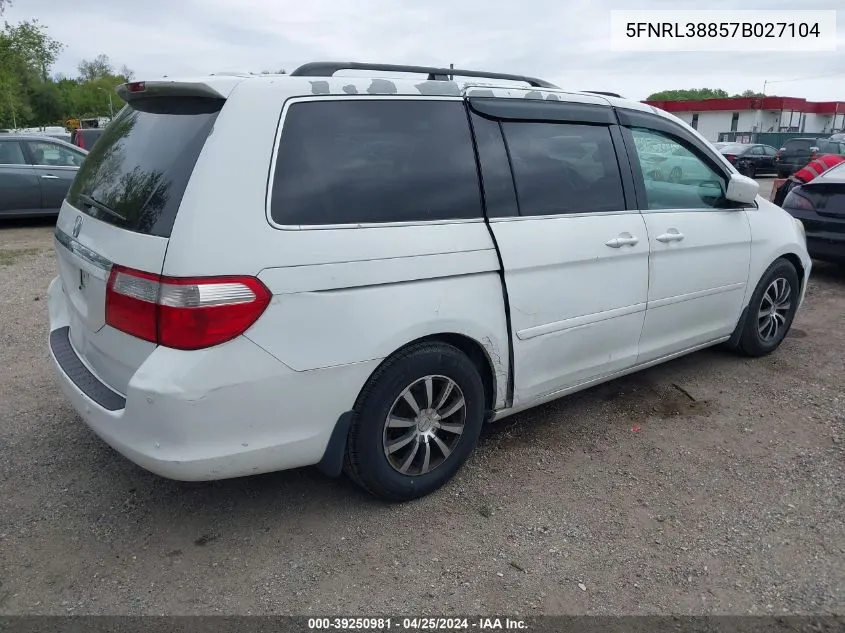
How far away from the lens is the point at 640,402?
14.1 feet

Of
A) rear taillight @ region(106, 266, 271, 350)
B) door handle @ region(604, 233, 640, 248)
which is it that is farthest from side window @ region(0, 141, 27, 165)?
door handle @ region(604, 233, 640, 248)

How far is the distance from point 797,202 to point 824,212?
370 millimetres

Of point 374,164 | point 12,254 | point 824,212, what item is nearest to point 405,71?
point 374,164

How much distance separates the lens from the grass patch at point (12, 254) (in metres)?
8.21

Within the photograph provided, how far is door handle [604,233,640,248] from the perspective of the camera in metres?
3.58

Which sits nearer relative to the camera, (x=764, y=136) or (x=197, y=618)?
(x=197, y=618)

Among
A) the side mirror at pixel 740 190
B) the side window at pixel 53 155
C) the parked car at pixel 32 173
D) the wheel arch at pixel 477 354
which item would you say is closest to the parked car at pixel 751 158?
the side window at pixel 53 155

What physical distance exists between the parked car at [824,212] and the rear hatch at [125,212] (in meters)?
6.73

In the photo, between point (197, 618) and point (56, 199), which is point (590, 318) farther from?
point (56, 199)

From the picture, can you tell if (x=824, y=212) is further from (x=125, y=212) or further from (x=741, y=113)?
(x=741, y=113)

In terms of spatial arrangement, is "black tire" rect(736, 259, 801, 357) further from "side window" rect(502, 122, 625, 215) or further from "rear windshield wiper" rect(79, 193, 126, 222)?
"rear windshield wiper" rect(79, 193, 126, 222)

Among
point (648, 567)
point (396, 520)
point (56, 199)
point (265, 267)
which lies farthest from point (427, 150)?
point (56, 199)

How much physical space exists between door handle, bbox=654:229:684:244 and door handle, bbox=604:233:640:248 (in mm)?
220

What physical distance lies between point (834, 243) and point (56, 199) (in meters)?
10.8
